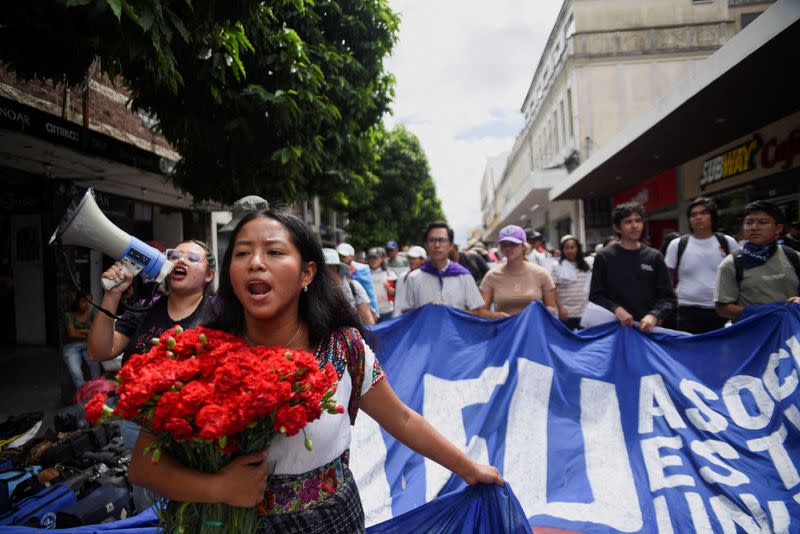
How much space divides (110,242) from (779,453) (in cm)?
387

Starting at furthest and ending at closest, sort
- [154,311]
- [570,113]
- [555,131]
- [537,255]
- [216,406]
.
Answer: [555,131], [570,113], [537,255], [154,311], [216,406]

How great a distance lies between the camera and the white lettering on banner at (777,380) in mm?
3105

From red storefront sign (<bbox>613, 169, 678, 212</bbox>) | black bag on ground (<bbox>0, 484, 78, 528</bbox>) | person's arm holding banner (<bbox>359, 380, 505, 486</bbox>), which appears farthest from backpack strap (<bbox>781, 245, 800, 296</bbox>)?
red storefront sign (<bbox>613, 169, 678, 212</bbox>)

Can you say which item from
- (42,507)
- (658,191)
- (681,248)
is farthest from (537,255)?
(658,191)

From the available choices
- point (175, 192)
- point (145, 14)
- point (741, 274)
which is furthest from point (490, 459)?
point (175, 192)

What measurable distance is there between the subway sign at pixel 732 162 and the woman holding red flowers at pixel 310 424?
11.5 meters

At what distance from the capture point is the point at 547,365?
3.85 metres

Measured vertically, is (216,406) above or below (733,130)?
below

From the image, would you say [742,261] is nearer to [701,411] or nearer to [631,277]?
[631,277]

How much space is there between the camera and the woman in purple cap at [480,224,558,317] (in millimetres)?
4875

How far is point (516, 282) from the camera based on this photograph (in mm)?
4973

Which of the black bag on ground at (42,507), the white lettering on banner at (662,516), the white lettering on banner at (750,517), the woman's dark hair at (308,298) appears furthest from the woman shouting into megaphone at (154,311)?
the white lettering on banner at (750,517)

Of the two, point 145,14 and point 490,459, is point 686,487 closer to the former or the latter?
point 490,459

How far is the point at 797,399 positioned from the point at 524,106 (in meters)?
39.4
